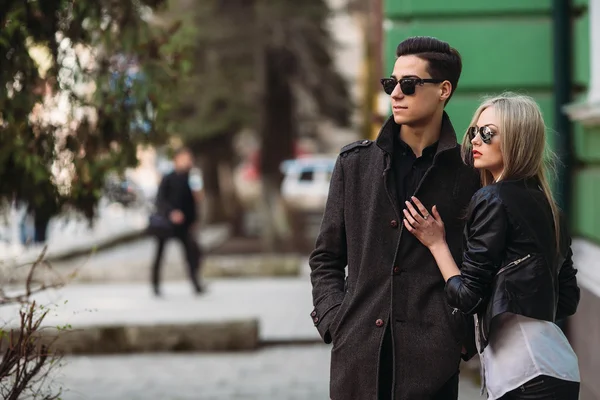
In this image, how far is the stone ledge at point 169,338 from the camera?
405 inches

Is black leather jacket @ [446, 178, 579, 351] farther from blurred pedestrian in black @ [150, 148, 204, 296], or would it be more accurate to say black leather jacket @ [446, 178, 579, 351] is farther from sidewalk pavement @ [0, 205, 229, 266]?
sidewalk pavement @ [0, 205, 229, 266]

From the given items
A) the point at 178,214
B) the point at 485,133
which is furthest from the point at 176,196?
the point at 485,133

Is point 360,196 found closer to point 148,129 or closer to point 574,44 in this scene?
point 148,129

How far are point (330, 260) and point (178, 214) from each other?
36.2 feet

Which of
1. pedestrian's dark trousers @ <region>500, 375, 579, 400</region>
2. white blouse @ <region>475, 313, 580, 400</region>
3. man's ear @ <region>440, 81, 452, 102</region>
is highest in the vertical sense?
man's ear @ <region>440, 81, 452, 102</region>

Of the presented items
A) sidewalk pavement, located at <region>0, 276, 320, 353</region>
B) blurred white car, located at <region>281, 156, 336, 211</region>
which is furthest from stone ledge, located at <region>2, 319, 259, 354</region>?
blurred white car, located at <region>281, 156, 336, 211</region>

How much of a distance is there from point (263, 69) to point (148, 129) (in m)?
16.1

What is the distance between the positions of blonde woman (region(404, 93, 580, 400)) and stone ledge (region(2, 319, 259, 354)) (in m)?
7.04

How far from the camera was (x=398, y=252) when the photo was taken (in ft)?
11.2

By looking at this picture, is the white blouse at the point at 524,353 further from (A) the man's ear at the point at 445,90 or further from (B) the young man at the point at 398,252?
(A) the man's ear at the point at 445,90

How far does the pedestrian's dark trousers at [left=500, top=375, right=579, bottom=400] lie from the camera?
10.8ft

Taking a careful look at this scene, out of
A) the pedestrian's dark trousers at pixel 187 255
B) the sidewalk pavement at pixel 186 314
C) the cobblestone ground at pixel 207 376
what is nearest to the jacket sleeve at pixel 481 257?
the sidewalk pavement at pixel 186 314

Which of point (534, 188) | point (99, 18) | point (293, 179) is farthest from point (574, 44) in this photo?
point (293, 179)

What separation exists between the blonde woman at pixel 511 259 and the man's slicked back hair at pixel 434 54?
0.61ft
